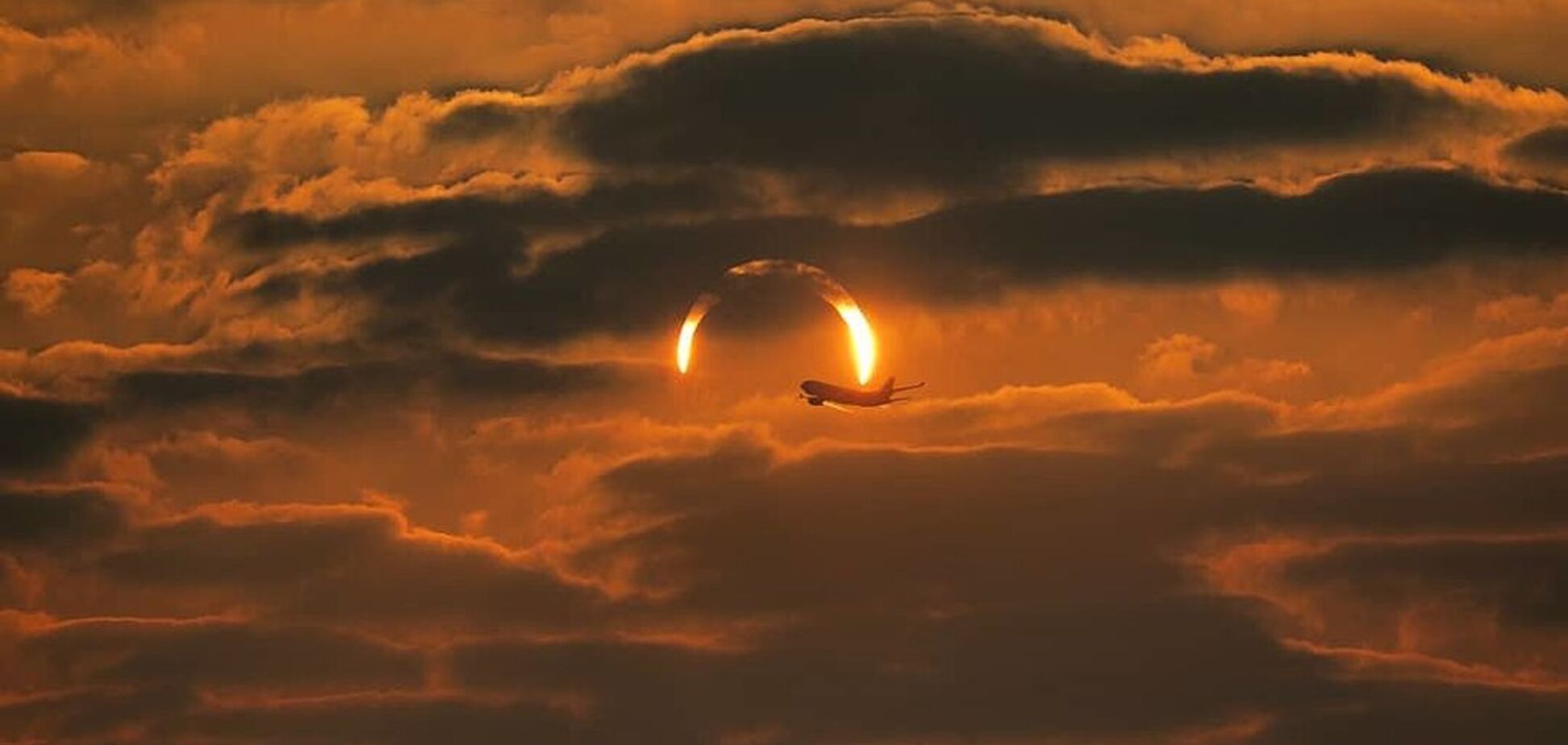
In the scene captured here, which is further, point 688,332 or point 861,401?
point 861,401

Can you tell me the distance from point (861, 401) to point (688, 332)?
12.9 metres

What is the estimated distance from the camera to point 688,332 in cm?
8444

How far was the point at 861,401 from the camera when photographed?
92062 millimetres
